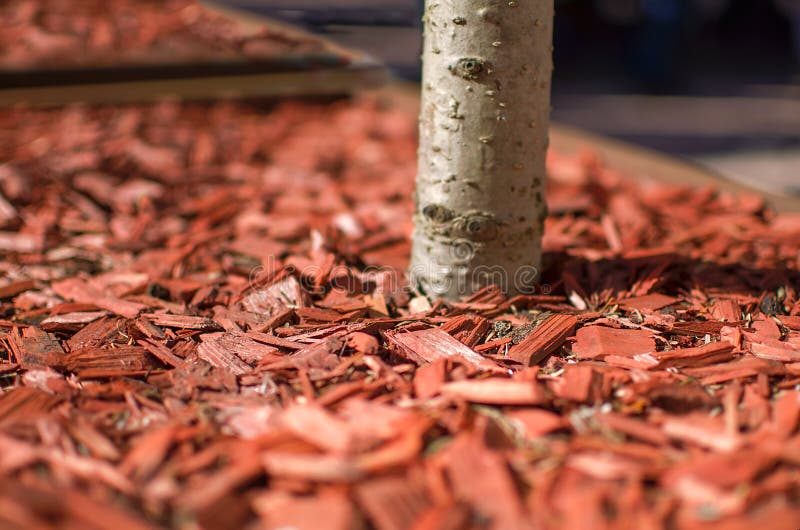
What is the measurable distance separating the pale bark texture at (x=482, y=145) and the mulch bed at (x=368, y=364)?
142 millimetres

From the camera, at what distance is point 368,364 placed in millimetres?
1969

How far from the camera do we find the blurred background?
4887 millimetres

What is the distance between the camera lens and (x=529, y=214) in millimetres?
2346

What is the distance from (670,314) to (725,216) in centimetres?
140

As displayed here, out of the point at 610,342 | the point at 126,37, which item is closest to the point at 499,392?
the point at 610,342

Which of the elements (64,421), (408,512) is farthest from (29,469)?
(408,512)

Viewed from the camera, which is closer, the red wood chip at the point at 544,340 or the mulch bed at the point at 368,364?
the mulch bed at the point at 368,364

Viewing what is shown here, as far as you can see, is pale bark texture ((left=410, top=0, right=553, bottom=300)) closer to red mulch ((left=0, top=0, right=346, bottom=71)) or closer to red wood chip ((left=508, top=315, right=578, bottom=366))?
red wood chip ((left=508, top=315, right=578, bottom=366))

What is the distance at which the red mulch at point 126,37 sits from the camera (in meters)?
4.52

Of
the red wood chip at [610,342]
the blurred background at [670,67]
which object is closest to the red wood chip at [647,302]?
the red wood chip at [610,342]

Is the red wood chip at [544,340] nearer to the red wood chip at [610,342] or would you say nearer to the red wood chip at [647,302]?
the red wood chip at [610,342]

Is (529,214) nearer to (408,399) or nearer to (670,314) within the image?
(670,314)

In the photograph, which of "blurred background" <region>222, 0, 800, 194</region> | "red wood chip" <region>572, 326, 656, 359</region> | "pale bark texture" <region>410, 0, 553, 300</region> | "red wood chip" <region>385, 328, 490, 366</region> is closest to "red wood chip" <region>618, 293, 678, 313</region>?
"red wood chip" <region>572, 326, 656, 359</region>

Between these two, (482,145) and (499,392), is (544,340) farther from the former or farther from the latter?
(482,145)
